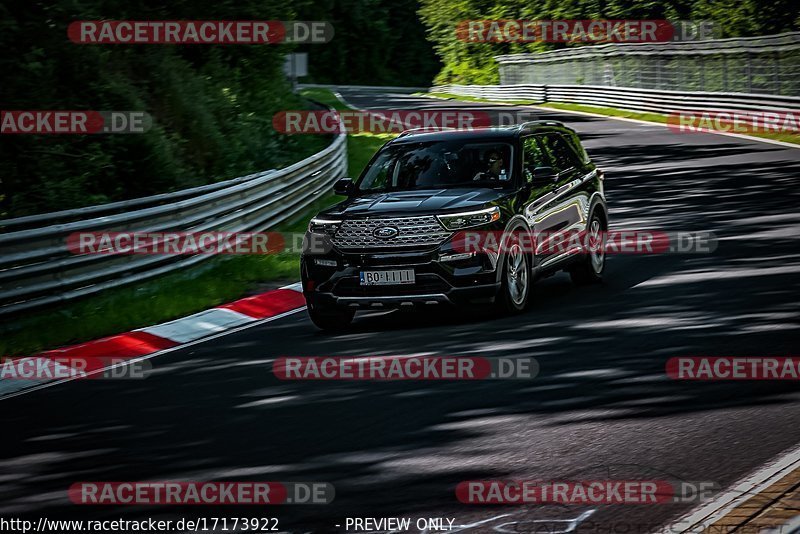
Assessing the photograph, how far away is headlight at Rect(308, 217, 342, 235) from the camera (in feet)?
36.8

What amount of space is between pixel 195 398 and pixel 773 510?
480cm

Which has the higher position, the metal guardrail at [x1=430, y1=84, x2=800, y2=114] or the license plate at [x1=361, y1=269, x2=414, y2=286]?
the metal guardrail at [x1=430, y1=84, x2=800, y2=114]

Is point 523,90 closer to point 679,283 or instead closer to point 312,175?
point 312,175

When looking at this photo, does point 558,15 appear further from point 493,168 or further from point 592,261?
point 493,168

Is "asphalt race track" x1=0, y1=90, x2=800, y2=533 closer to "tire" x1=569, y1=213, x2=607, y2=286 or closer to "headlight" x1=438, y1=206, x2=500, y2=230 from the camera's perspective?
"tire" x1=569, y1=213, x2=607, y2=286

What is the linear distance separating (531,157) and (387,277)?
242 cm

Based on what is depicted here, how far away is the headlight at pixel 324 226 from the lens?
11219mm

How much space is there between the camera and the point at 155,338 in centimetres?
1197

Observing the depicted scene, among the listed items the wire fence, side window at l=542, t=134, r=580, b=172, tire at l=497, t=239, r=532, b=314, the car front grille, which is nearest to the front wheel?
tire at l=497, t=239, r=532, b=314

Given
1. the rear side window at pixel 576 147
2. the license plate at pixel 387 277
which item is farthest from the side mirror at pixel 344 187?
the rear side window at pixel 576 147

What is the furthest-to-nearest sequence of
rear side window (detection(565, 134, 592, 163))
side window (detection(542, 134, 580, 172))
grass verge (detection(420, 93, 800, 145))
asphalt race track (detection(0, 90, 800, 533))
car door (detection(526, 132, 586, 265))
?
grass verge (detection(420, 93, 800, 145)) < rear side window (detection(565, 134, 592, 163)) < side window (detection(542, 134, 580, 172)) < car door (detection(526, 132, 586, 265)) < asphalt race track (detection(0, 90, 800, 533))

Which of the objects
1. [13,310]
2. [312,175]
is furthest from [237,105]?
[13,310]

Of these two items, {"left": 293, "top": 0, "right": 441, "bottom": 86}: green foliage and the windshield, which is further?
{"left": 293, "top": 0, "right": 441, "bottom": 86}: green foliage

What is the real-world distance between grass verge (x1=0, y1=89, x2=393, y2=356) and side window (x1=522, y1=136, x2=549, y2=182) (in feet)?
13.5
